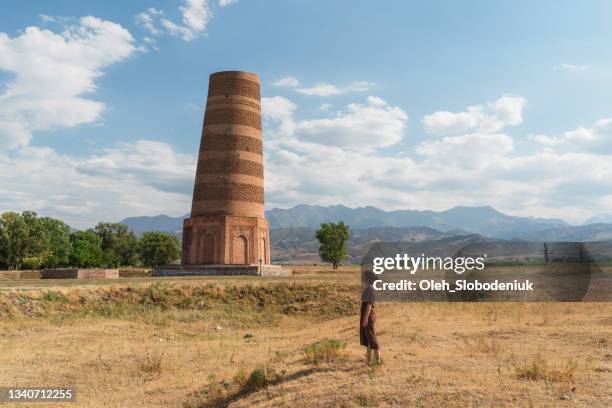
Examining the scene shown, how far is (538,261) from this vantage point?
31375 mm

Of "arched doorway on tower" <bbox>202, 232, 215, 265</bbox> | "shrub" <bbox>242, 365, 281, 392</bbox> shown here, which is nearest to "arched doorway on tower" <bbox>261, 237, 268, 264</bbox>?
"arched doorway on tower" <bbox>202, 232, 215, 265</bbox>

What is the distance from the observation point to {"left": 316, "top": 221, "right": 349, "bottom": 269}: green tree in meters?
70.8

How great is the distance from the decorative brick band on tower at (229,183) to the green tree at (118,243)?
42.0m

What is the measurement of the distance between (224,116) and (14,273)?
20857mm

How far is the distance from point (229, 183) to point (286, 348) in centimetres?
2520

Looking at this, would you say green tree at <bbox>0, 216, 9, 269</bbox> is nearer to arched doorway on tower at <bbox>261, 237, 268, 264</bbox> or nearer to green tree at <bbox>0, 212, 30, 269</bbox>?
green tree at <bbox>0, 212, 30, 269</bbox>

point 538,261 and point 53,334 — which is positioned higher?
point 538,261

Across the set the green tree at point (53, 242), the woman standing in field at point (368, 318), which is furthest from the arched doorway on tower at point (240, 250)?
the green tree at point (53, 242)

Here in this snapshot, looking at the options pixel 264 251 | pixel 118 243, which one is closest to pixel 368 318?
pixel 264 251

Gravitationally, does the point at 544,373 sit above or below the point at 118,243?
below

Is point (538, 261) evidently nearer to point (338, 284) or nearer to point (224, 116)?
point (338, 284)

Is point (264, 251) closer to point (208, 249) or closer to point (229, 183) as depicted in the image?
point (208, 249)

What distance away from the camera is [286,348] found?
645 inches

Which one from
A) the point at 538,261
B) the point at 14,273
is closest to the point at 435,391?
the point at 538,261
